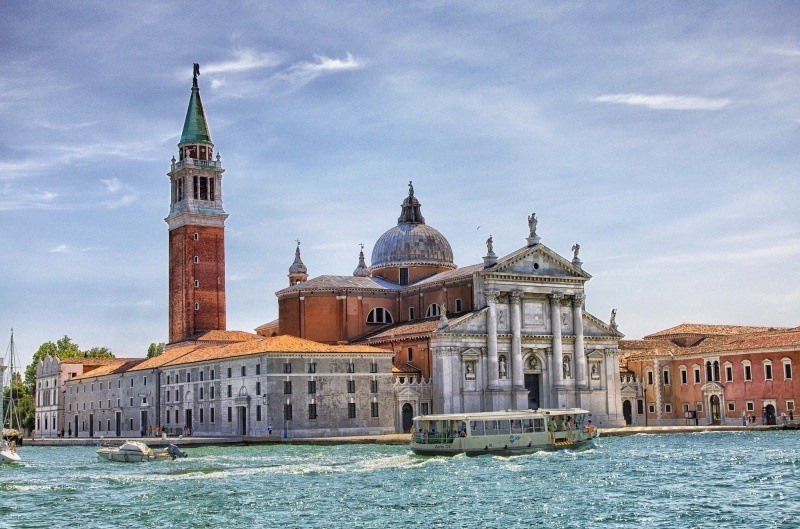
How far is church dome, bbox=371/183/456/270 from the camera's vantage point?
75.2 metres

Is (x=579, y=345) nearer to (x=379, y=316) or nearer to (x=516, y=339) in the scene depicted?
(x=516, y=339)

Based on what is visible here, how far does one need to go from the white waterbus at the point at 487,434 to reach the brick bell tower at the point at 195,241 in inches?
1474

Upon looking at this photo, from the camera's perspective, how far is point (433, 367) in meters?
63.3

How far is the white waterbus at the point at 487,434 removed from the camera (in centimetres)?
4575

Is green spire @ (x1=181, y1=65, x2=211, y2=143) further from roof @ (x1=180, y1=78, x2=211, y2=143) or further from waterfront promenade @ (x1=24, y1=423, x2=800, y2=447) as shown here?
waterfront promenade @ (x1=24, y1=423, x2=800, y2=447)

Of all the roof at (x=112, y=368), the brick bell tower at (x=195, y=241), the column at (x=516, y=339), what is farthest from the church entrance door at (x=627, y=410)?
the roof at (x=112, y=368)

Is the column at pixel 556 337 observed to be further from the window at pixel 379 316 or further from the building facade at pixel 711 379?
the window at pixel 379 316

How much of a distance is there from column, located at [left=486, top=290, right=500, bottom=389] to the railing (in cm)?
2829

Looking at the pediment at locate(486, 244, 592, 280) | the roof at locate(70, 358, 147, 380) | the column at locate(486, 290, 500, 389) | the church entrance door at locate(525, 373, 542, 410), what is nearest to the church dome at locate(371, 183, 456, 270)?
the pediment at locate(486, 244, 592, 280)

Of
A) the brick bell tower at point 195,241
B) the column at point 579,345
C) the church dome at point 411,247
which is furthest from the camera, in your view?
the brick bell tower at point 195,241

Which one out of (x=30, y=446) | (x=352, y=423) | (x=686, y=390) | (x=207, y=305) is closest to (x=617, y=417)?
(x=686, y=390)

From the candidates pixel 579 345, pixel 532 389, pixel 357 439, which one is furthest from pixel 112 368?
pixel 579 345

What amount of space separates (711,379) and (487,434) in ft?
96.2

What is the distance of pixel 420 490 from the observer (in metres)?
32.8
